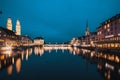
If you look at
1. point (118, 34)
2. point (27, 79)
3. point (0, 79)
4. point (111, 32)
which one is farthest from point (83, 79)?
point (111, 32)

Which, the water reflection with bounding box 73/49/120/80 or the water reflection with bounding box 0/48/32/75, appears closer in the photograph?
the water reflection with bounding box 73/49/120/80

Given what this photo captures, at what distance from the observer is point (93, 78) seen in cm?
2681

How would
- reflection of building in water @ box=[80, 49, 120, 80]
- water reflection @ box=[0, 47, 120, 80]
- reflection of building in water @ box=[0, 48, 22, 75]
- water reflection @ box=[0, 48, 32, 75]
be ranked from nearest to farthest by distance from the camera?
reflection of building in water @ box=[80, 49, 120, 80] < water reflection @ box=[0, 47, 120, 80] < reflection of building in water @ box=[0, 48, 22, 75] < water reflection @ box=[0, 48, 32, 75]

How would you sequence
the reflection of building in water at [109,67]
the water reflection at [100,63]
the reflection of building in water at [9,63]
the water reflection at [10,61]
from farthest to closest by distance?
the water reflection at [10,61]
the reflection of building in water at [9,63]
the water reflection at [100,63]
the reflection of building in water at [109,67]

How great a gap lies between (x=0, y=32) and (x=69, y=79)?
389 ft

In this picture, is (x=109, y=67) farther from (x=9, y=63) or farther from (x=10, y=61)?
(x=10, y=61)

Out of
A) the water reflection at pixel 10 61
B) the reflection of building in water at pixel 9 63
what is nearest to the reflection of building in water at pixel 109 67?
the water reflection at pixel 10 61

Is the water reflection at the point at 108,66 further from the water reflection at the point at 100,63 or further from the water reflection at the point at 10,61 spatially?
the water reflection at the point at 10,61

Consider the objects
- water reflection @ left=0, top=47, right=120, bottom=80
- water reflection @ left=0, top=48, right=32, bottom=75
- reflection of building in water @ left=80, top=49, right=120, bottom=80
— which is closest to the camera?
reflection of building in water @ left=80, top=49, right=120, bottom=80

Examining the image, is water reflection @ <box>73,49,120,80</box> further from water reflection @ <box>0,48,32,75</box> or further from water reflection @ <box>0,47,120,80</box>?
water reflection @ <box>0,48,32,75</box>

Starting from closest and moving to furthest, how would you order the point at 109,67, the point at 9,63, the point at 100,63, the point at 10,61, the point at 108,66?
the point at 109,67, the point at 108,66, the point at 9,63, the point at 100,63, the point at 10,61

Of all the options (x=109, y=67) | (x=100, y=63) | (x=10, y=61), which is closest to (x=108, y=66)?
(x=109, y=67)

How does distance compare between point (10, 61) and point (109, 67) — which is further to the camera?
point (10, 61)

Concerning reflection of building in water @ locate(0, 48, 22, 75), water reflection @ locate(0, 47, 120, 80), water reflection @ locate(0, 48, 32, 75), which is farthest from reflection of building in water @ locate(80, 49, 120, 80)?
reflection of building in water @ locate(0, 48, 22, 75)
